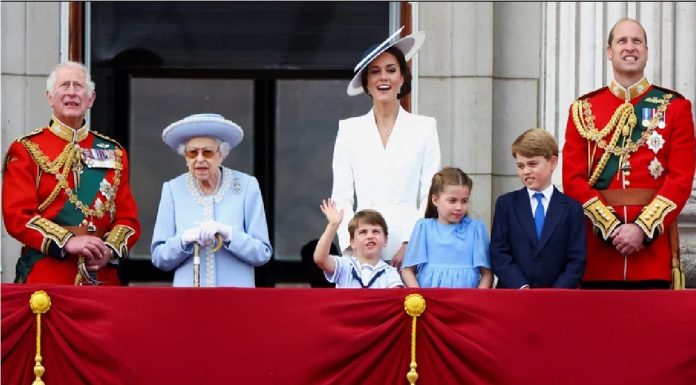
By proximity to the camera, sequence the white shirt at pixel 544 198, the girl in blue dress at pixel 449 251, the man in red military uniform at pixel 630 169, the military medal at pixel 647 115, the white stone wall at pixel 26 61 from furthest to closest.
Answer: the white stone wall at pixel 26 61 < the military medal at pixel 647 115 < the man in red military uniform at pixel 630 169 < the white shirt at pixel 544 198 < the girl in blue dress at pixel 449 251

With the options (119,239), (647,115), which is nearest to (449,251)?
(647,115)

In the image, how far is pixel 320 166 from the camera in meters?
13.0

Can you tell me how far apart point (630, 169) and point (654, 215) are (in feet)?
1.08

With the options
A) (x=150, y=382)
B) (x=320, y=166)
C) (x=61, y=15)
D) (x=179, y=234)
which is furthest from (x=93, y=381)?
(x=320, y=166)

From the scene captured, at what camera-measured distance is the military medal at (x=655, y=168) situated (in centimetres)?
973

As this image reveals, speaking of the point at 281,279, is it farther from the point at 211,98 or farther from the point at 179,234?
the point at 179,234

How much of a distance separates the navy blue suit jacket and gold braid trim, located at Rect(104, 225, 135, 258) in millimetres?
1758

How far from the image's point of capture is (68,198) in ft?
31.5

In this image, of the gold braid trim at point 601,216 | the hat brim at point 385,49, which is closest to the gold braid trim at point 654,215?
the gold braid trim at point 601,216

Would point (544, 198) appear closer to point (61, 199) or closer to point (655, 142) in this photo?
point (655, 142)

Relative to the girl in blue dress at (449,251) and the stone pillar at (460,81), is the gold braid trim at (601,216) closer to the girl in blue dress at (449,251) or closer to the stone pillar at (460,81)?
the girl in blue dress at (449,251)

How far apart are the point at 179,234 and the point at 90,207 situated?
55 centimetres

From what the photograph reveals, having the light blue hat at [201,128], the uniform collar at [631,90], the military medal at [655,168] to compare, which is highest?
the uniform collar at [631,90]

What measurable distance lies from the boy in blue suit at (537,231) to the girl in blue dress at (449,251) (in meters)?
0.08
